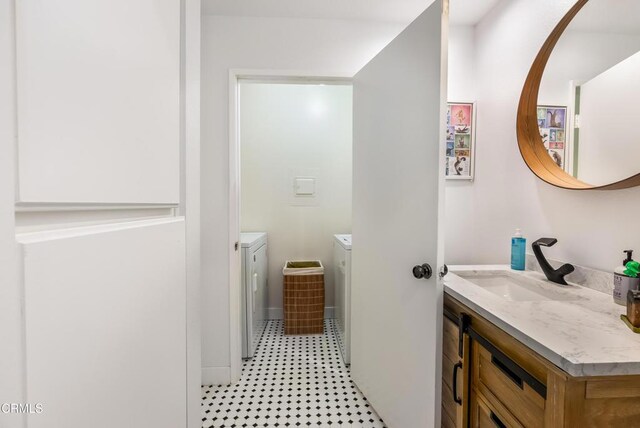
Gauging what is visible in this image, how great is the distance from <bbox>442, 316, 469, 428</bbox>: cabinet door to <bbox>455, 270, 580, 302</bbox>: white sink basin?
339 mm

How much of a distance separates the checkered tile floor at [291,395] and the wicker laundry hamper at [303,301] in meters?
0.23

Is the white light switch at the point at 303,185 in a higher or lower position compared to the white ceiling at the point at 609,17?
lower

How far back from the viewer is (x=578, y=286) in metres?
1.23

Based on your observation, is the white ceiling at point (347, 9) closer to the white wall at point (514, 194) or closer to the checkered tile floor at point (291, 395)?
the white wall at point (514, 194)

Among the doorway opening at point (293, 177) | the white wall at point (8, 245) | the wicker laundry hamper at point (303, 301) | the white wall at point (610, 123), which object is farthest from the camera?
the doorway opening at point (293, 177)

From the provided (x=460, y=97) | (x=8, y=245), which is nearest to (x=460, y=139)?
(x=460, y=97)

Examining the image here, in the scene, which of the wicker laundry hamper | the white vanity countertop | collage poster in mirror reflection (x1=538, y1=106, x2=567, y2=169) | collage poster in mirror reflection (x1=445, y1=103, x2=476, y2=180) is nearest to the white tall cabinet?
the white vanity countertop

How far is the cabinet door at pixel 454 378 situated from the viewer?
1084 millimetres

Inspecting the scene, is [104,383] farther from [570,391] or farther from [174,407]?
[570,391]

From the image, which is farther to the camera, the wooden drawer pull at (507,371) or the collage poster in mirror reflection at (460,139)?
the collage poster in mirror reflection at (460,139)

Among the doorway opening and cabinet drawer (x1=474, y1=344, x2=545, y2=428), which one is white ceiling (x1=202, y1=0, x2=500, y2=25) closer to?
the doorway opening

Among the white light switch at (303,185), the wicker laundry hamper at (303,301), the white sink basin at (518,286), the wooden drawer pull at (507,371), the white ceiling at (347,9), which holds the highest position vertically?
the white ceiling at (347,9)

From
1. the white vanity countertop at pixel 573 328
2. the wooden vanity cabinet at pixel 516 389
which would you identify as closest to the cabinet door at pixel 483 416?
the wooden vanity cabinet at pixel 516 389

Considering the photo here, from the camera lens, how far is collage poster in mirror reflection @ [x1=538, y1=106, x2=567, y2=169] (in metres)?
1.32
